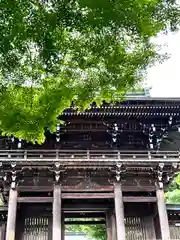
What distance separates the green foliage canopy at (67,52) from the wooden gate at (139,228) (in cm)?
800

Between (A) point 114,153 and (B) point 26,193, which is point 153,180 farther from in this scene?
(B) point 26,193

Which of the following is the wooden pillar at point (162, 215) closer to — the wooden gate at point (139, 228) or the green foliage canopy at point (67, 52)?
the wooden gate at point (139, 228)

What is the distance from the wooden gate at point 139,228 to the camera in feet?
41.7

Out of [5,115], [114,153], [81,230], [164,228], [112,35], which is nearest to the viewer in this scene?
[112,35]

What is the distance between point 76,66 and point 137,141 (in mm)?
8464

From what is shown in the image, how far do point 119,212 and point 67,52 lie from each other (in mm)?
7762

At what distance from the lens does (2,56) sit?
17.9 feet

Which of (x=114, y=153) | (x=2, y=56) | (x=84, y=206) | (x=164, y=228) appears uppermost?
(x=114, y=153)

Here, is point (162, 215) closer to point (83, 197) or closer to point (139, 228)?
point (139, 228)

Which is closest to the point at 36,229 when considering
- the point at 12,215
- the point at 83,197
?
the point at 12,215

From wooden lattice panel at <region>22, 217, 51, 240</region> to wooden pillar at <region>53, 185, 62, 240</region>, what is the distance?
1.43 meters

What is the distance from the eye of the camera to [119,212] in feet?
38.7

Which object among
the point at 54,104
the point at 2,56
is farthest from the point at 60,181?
the point at 2,56

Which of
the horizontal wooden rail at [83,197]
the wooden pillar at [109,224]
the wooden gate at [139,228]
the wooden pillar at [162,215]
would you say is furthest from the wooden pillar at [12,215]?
the wooden pillar at [162,215]
